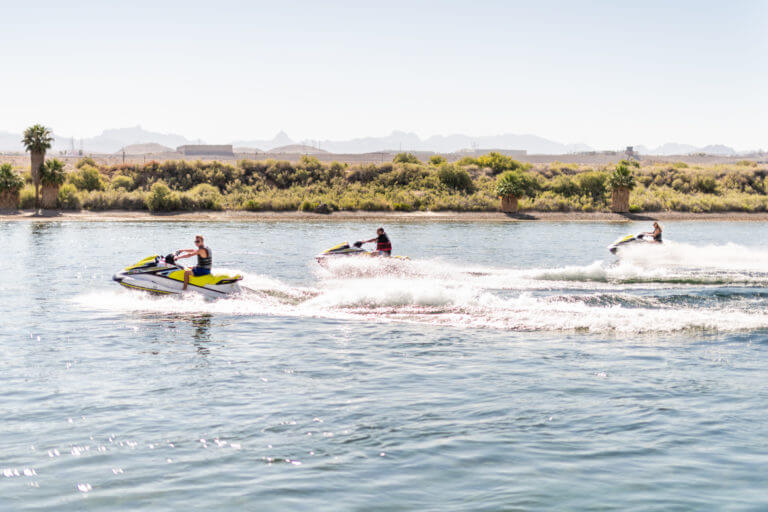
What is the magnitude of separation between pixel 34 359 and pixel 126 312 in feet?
18.0

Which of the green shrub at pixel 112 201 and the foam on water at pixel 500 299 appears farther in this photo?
the green shrub at pixel 112 201

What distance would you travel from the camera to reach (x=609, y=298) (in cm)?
2202

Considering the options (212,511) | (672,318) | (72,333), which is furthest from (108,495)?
(672,318)

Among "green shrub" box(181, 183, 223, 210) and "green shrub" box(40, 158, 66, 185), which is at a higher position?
"green shrub" box(40, 158, 66, 185)

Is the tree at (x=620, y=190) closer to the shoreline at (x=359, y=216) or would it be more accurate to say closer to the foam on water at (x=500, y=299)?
the shoreline at (x=359, y=216)

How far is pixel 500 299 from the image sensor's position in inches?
865

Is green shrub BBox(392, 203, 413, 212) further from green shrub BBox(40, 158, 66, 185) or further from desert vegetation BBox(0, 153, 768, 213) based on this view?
green shrub BBox(40, 158, 66, 185)

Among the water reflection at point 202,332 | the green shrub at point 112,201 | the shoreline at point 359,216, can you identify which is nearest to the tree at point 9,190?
the shoreline at point 359,216

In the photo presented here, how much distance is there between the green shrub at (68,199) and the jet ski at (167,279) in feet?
178

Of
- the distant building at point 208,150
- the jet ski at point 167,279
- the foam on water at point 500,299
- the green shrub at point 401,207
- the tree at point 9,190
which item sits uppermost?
the distant building at point 208,150

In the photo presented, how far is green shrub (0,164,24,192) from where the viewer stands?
6719 centimetres

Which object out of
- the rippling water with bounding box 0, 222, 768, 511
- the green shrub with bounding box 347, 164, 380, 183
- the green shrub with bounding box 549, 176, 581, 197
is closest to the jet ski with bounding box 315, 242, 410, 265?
the rippling water with bounding box 0, 222, 768, 511

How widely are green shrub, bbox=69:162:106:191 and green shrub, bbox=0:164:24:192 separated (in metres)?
→ 9.81

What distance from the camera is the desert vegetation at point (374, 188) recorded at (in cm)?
7406
